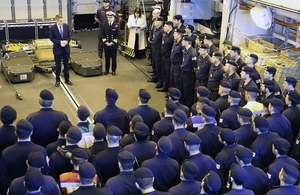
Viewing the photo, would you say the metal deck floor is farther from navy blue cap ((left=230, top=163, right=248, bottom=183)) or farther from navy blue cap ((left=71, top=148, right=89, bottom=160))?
navy blue cap ((left=230, top=163, right=248, bottom=183))

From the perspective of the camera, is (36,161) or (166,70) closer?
(36,161)

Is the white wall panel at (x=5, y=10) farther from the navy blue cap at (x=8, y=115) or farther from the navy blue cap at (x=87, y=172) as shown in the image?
the navy blue cap at (x=87, y=172)

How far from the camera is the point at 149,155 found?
484 cm

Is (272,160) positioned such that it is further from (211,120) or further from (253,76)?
(253,76)

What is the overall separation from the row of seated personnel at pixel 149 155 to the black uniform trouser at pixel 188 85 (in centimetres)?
265

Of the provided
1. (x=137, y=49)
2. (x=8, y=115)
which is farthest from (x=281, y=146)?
(x=137, y=49)

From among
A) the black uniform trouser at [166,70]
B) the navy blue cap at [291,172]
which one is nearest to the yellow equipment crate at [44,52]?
the black uniform trouser at [166,70]

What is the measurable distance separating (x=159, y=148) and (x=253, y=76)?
374 centimetres

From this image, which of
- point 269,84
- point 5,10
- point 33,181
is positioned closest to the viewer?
point 33,181

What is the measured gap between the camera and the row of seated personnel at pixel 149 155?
4043 mm

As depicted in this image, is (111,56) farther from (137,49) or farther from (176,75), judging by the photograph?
(176,75)

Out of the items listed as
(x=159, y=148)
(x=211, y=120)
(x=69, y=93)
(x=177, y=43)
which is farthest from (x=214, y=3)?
(x=159, y=148)

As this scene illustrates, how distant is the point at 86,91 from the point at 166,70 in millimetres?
1908

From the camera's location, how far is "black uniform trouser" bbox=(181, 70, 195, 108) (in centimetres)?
873
